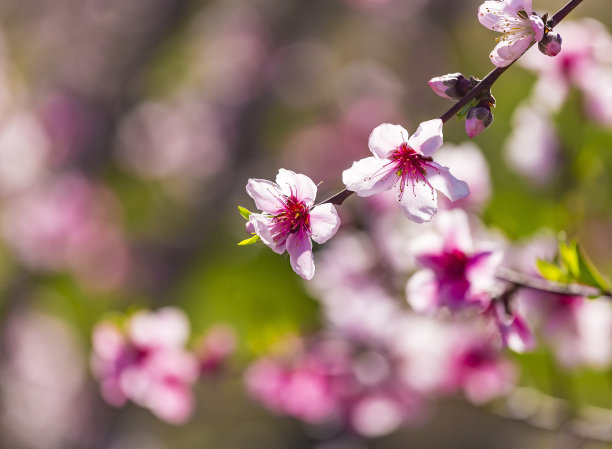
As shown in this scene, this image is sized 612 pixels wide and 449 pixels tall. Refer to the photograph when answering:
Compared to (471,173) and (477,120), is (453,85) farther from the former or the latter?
(471,173)

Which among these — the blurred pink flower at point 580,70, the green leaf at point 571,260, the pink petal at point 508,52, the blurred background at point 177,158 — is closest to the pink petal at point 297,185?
the pink petal at point 508,52

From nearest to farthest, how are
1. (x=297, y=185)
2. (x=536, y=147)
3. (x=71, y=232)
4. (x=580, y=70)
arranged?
(x=297, y=185), (x=580, y=70), (x=536, y=147), (x=71, y=232)

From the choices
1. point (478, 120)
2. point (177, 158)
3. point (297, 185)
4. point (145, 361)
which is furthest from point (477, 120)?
point (177, 158)

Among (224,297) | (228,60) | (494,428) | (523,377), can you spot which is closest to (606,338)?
(523,377)

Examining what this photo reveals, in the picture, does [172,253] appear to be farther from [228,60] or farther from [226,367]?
[226,367]

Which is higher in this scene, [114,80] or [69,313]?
[114,80]
